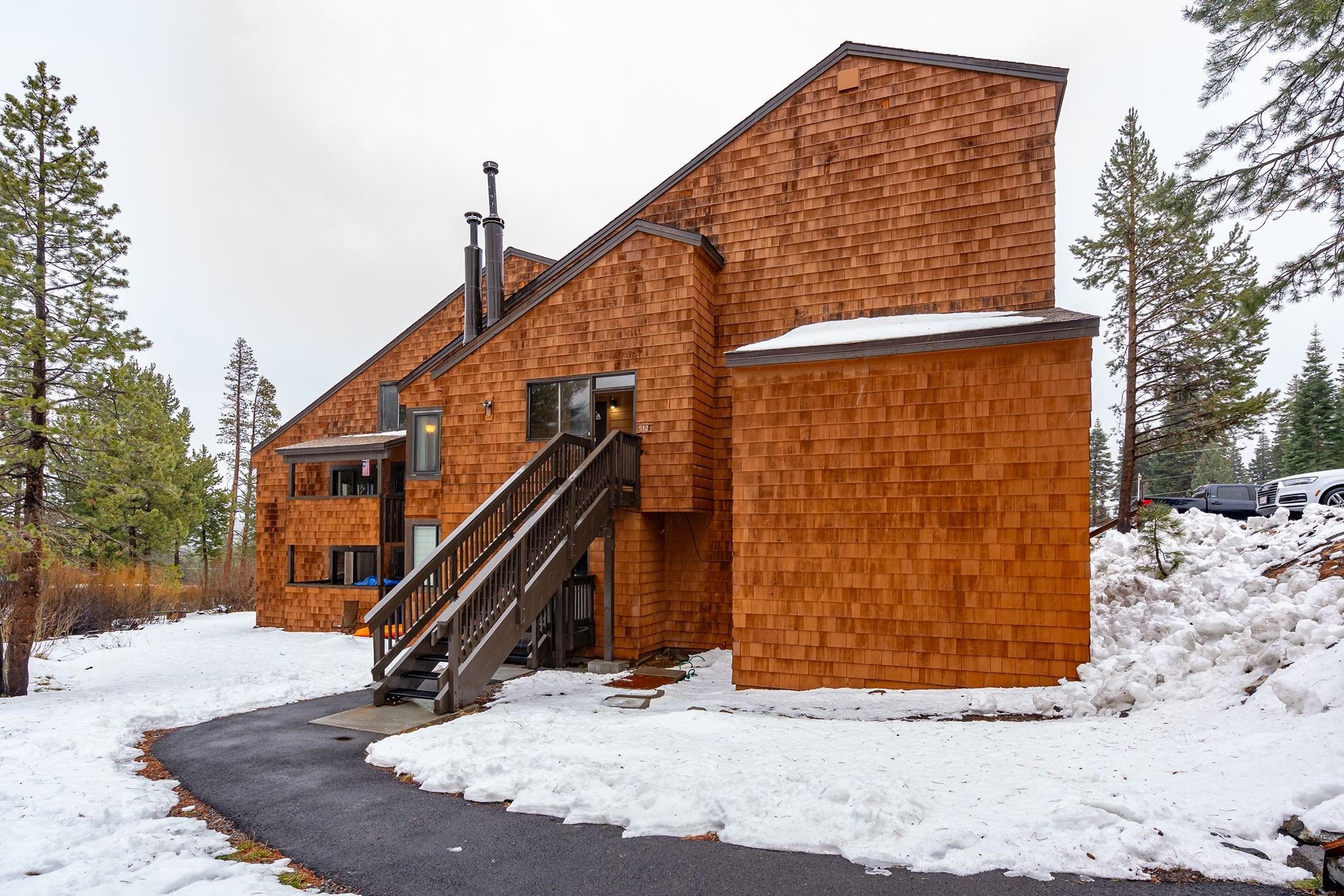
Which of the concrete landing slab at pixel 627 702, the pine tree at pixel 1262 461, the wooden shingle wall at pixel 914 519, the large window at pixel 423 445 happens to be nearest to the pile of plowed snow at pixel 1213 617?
the wooden shingle wall at pixel 914 519

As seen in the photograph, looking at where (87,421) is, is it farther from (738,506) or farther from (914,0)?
(914,0)

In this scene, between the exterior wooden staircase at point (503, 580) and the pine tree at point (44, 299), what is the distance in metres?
5.50

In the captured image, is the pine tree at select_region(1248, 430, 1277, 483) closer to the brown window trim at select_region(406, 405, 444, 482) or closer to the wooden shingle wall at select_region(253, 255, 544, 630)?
the wooden shingle wall at select_region(253, 255, 544, 630)

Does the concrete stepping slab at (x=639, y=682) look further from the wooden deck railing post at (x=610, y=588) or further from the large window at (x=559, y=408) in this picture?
the large window at (x=559, y=408)

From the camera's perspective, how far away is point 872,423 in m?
8.52

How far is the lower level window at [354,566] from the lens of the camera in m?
16.6

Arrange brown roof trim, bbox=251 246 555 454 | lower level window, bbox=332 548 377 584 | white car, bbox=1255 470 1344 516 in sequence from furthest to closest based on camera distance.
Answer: brown roof trim, bbox=251 246 555 454 < lower level window, bbox=332 548 377 584 < white car, bbox=1255 470 1344 516

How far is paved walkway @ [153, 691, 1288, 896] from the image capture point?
3.52 metres

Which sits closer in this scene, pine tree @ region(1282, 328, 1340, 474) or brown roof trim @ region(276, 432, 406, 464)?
brown roof trim @ region(276, 432, 406, 464)

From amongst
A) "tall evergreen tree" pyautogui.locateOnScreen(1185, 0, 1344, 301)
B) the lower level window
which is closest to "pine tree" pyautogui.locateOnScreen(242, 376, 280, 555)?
the lower level window

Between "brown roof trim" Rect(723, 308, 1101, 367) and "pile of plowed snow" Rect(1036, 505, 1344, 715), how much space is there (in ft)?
11.1

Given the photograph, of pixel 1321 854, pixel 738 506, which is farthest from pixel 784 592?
pixel 1321 854

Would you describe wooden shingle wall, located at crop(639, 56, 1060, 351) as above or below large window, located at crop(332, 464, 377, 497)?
above

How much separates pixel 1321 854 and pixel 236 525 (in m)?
48.3
